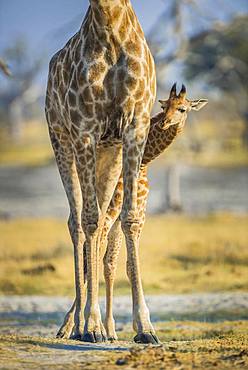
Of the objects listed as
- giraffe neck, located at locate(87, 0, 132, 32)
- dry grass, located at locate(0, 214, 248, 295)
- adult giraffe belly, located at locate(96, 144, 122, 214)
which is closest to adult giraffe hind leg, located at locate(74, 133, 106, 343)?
adult giraffe belly, located at locate(96, 144, 122, 214)

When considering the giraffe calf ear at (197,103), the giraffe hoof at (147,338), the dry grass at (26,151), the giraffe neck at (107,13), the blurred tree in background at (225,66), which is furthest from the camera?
the dry grass at (26,151)

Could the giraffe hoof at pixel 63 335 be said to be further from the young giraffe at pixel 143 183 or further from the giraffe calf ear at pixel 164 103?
the giraffe calf ear at pixel 164 103

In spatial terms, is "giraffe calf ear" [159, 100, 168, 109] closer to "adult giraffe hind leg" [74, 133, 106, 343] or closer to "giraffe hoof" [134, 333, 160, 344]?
"adult giraffe hind leg" [74, 133, 106, 343]

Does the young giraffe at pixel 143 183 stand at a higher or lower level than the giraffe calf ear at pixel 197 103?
lower

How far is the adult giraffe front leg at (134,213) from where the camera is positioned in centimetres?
709

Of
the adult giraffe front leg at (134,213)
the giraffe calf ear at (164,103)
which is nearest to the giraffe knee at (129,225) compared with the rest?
the adult giraffe front leg at (134,213)

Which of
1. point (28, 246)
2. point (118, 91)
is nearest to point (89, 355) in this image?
point (118, 91)

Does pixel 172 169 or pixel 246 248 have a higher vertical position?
pixel 172 169

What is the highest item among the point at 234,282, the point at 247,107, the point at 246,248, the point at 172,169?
the point at 247,107

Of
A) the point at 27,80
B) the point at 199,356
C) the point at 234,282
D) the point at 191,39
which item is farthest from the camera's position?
the point at 27,80

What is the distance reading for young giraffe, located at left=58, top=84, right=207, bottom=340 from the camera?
812cm

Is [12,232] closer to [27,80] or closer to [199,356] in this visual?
[199,356]

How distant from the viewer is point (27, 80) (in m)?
43.3

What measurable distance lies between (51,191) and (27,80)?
13.2 meters
